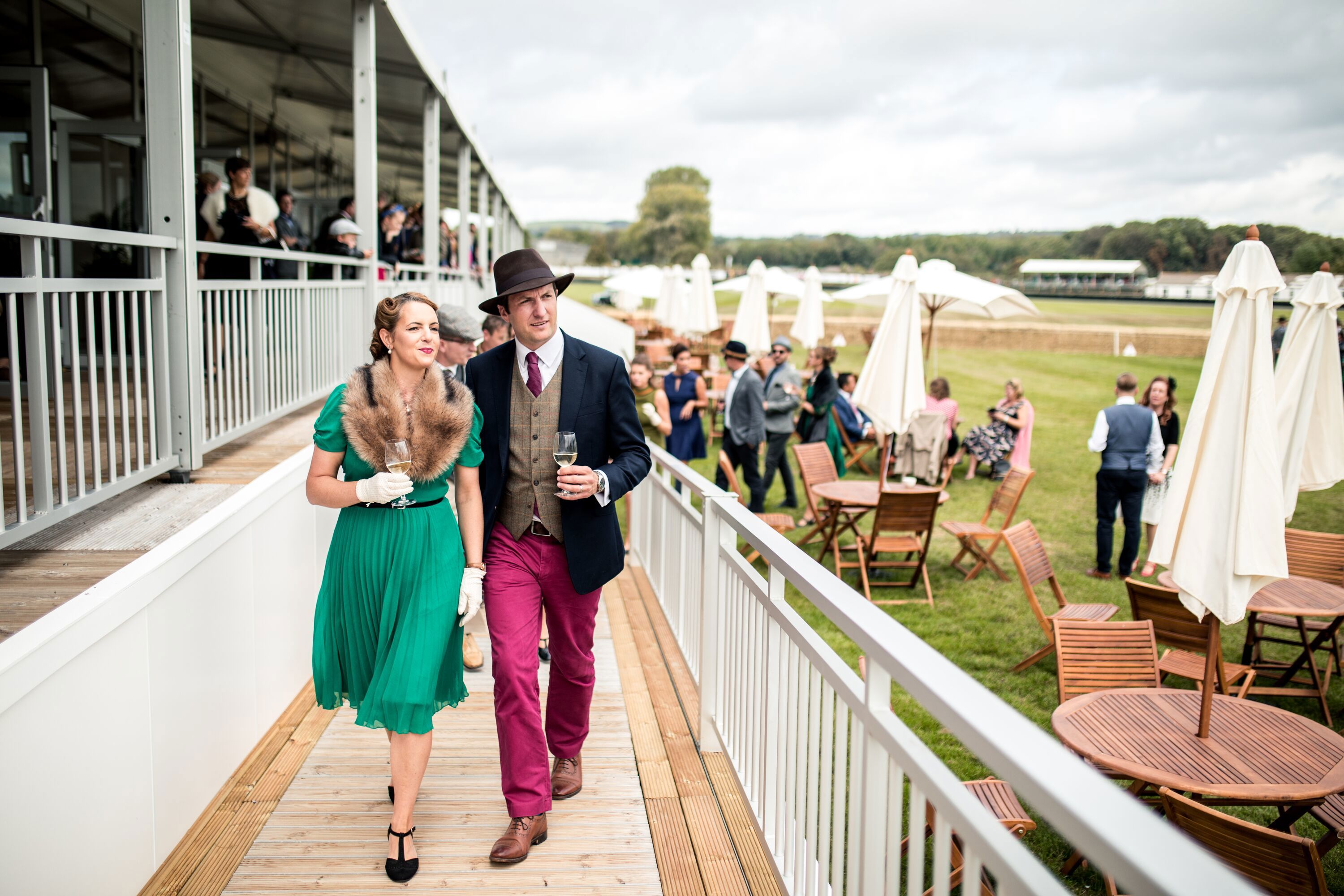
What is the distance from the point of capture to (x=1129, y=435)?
9.08 meters

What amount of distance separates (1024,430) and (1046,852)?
32.6ft

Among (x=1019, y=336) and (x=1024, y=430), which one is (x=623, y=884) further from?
(x=1019, y=336)

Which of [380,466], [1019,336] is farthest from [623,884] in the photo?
[1019,336]

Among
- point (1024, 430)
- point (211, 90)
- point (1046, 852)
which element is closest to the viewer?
point (1046, 852)

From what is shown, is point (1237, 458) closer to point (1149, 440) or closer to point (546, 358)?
point (546, 358)

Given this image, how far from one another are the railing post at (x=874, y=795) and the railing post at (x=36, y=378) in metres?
3.00

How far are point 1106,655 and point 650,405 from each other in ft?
13.6

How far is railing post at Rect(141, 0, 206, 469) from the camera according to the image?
4.49m

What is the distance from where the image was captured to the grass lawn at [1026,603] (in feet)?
18.1

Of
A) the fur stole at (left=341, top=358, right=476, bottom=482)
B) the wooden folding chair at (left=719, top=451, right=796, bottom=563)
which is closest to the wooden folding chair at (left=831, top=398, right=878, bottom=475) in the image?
the wooden folding chair at (left=719, top=451, right=796, bottom=563)

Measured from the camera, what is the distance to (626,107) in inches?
7052

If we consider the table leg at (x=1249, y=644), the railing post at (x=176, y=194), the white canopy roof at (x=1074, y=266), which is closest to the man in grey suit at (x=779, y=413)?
the table leg at (x=1249, y=644)

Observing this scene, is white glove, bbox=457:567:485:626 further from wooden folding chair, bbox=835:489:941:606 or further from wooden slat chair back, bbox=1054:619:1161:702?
wooden folding chair, bbox=835:489:941:606

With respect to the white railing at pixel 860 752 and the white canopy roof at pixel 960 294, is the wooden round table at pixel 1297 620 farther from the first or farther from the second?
the white canopy roof at pixel 960 294
